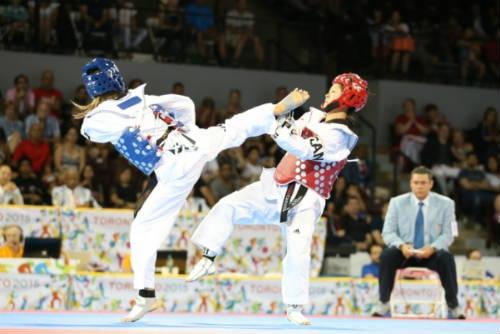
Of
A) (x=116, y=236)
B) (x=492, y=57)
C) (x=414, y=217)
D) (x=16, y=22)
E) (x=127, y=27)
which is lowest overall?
(x=116, y=236)

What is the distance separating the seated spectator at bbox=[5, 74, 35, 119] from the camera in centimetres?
1355

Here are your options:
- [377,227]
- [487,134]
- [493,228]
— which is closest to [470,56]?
[487,134]

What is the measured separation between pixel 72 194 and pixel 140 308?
5.01m

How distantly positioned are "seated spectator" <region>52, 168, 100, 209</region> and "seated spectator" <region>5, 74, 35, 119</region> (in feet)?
5.12

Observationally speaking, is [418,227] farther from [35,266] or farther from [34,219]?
[34,219]

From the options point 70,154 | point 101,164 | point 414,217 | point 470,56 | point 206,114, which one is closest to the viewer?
point 414,217

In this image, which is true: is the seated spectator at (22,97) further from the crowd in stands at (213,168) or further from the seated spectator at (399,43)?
the seated spectator at (399,43)

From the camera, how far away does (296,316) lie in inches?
299

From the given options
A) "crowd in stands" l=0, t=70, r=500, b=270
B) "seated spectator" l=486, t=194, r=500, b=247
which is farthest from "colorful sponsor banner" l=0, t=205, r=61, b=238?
"seated spectator" l=486, t=194, r=500, b=247

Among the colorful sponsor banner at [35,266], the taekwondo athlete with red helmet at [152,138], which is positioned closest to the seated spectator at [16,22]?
the colorful sponsor banner at [35,266]

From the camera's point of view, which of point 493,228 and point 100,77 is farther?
point 493,228

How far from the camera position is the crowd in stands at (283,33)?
14.5 m

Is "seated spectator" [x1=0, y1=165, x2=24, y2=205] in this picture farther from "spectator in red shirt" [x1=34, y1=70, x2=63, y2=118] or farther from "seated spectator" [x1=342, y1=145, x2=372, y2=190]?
"seated spectator" [x1=342, y1=145, x2=372, y2=190]

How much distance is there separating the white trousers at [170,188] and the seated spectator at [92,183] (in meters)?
5.17
